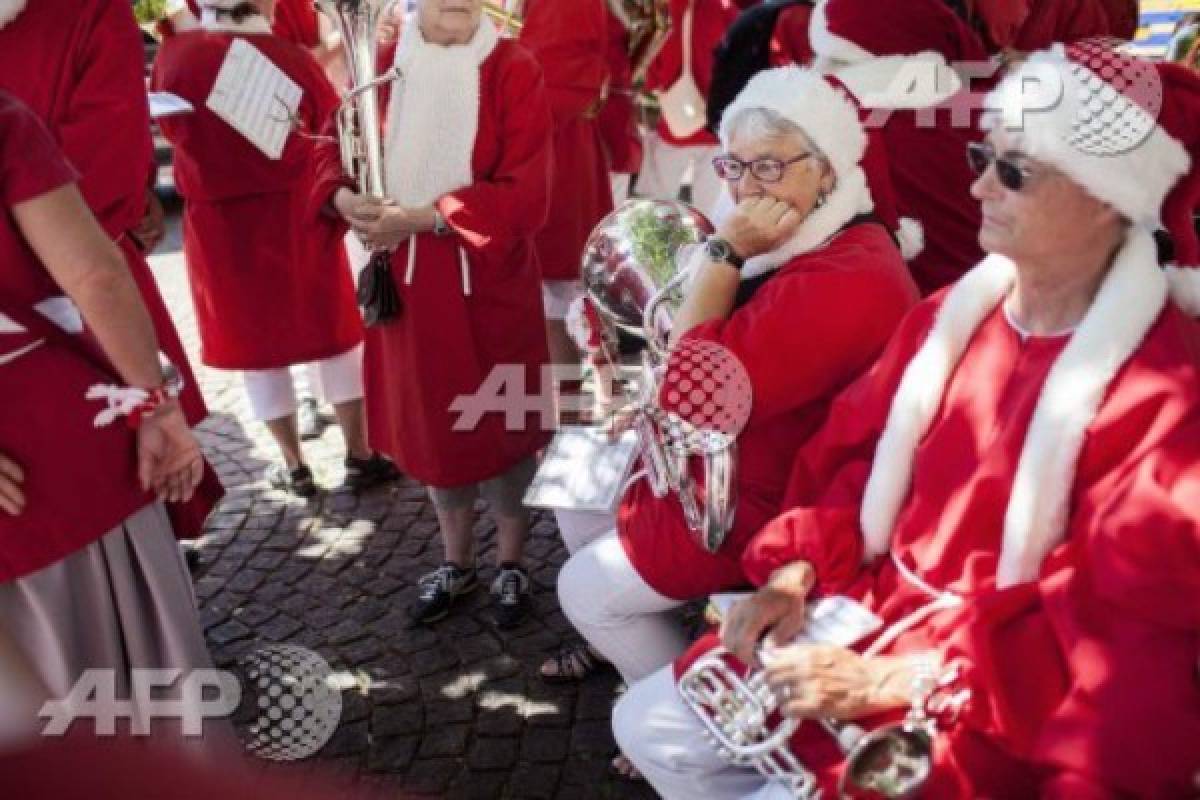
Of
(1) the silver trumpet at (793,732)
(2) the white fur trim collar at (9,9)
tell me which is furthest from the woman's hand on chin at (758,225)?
(2) the white fur trim collar at (9,9)

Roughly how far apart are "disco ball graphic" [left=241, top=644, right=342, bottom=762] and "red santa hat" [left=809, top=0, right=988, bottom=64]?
2.65 metres

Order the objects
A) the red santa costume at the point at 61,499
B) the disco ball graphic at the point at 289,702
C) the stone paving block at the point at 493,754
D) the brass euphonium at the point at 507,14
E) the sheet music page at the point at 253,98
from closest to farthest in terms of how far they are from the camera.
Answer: the red santa costume at the point at 61,499
the stone paving block at the point at 493,754
the disco ball graphic at the point at 289,702
the sheet music page at the point at 253,98
the brass euphonium at the point at 507,14

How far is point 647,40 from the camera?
5.54 m

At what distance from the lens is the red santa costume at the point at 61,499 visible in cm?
200

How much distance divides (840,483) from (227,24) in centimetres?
305

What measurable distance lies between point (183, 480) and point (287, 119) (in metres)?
1.88

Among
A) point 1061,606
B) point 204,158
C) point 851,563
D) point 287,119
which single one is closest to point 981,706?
point 1061,606

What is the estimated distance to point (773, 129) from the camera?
2.39 m

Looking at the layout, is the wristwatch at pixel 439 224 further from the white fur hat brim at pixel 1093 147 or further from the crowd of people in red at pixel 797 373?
the white fur hat brim at pixel 1093 147

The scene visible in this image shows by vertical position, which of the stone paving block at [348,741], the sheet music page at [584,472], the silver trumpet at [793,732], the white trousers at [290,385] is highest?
the silver trumpet at [793,732]

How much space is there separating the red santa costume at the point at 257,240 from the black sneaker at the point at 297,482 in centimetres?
29

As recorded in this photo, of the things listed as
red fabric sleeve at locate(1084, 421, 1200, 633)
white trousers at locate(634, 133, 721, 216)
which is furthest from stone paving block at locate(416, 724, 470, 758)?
white trousers at locate(634, 133, 721, 216)

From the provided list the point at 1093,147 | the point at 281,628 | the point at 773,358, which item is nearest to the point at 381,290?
the point at 281,628

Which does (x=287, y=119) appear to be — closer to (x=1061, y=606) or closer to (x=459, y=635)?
(x=459, y=635)
